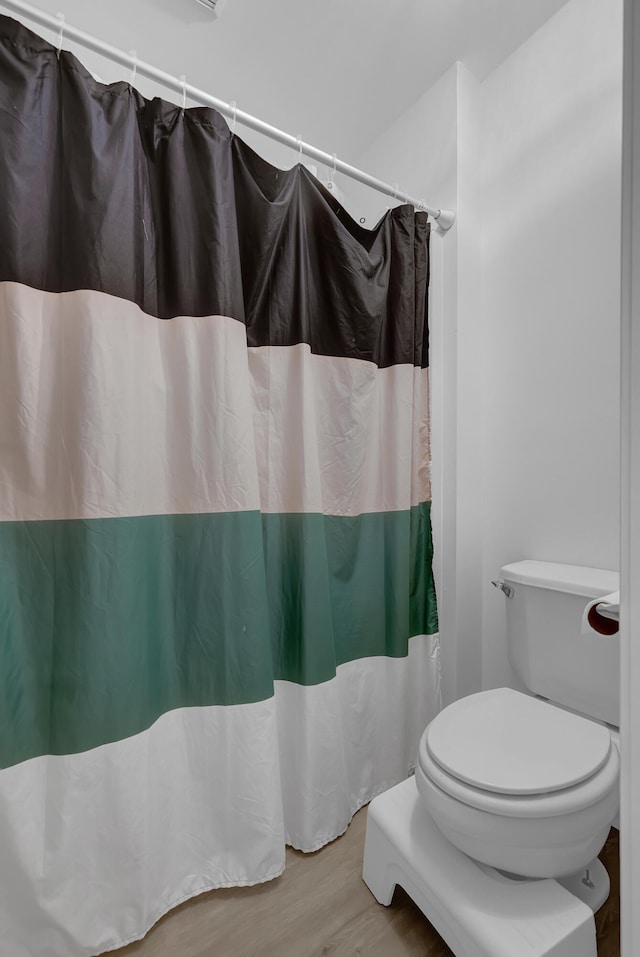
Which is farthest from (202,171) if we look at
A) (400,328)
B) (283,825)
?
(283,825)

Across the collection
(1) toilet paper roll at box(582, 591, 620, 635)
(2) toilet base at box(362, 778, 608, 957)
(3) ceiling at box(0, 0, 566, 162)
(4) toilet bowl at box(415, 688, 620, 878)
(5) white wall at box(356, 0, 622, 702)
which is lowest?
(2) toilet base at box(362, 778, 608, 957)

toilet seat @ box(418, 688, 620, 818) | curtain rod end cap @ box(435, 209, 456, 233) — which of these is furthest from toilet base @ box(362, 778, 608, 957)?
curtain rod end cap @ box(435, 209, 456, 233)

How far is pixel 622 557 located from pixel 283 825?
48.7 inches

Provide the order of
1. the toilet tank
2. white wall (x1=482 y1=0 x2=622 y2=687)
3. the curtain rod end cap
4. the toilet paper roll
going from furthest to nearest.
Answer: the curtain rod end cap, white wall (x1=482 y1=0 x2=622 y2=687), the toilet tank, the toilet paper roll

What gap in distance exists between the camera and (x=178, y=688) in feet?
3.90

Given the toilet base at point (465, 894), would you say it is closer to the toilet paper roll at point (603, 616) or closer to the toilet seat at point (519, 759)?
the toilet seat at point (519, 759)

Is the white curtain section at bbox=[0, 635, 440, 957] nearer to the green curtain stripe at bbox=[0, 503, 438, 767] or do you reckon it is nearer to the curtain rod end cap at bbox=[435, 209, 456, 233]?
the green curtain stripe at bbox=[0, 503, 438, 767]

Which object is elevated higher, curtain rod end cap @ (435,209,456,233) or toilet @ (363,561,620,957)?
curtain rod end cap @ (435,209,456,233)

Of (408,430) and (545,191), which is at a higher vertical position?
(545,191)

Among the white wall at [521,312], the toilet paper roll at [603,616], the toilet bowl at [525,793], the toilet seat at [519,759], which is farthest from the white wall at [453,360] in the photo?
the toilet paper roll at [603,616]

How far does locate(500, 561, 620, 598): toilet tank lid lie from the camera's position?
1.23 metres

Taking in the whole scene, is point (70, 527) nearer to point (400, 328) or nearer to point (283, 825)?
point (283, 825)

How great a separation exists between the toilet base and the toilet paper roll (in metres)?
0.54

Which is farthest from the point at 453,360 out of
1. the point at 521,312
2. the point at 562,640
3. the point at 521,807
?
the point at 521,807
